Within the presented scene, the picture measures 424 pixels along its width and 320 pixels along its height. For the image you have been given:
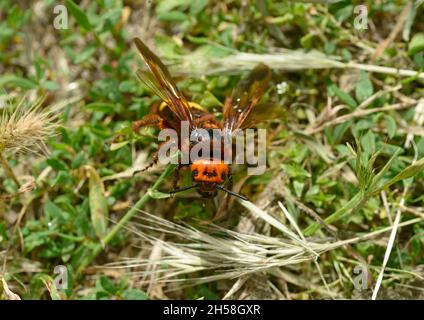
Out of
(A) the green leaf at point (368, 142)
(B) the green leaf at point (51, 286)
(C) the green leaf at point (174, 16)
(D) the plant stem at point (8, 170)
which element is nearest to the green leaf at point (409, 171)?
(A) the green leaf at point (368, 142)

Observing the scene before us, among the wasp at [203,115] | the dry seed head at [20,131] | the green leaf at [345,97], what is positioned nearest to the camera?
the dry seed head at [20,131]

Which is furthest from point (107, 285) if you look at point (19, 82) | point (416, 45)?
point (416, 45)

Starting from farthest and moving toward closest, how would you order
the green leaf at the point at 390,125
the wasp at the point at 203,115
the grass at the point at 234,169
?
the green leaf at the point at 390,125
the grass at the point at 234,169
the wasp at the point at 203,115

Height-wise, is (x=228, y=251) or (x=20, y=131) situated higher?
(x=20, y=131)

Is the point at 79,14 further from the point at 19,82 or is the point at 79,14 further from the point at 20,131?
the point at 20,131

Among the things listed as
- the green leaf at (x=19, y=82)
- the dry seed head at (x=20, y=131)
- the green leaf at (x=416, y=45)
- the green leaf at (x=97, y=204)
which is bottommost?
the green leaf at (x=97, y=204)

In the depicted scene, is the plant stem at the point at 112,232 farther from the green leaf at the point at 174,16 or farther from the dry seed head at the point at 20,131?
the green leaf at the point at 174,16

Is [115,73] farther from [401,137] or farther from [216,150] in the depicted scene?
[401,137]
